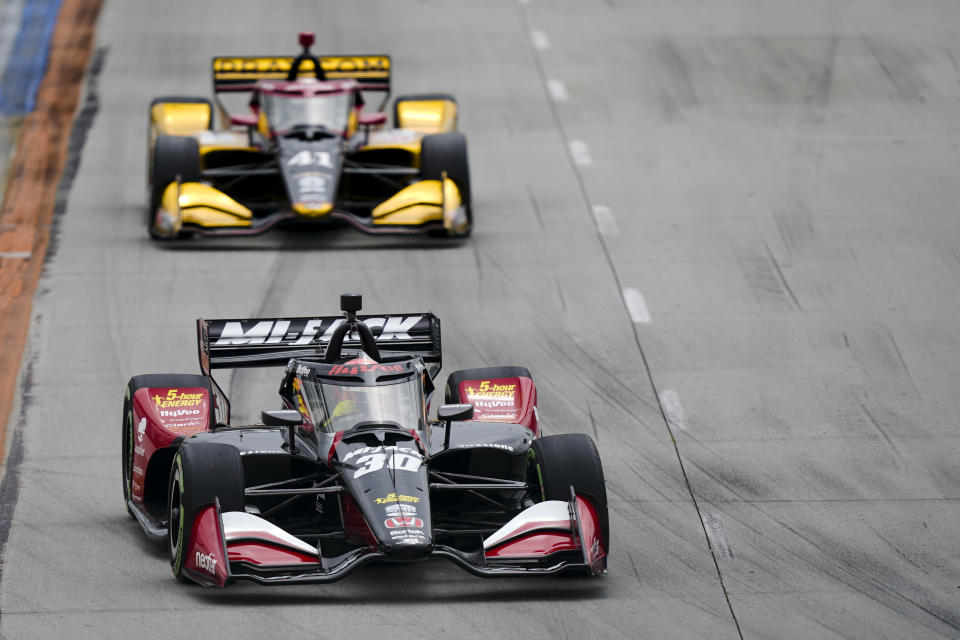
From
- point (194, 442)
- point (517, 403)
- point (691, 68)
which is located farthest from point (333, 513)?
point (691, 68)

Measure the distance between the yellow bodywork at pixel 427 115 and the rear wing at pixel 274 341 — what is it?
26.2 ft

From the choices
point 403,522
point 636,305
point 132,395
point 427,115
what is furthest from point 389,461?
point 427,115

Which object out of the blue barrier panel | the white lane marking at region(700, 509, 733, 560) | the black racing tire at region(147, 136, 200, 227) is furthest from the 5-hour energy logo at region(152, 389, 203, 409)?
the blue barrier panel

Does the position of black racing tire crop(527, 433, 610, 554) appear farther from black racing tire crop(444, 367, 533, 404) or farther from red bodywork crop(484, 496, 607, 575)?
black racing tire crop(444, 367, 533, 404)

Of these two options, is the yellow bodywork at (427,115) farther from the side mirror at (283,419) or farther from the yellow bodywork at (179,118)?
the side mirror at (283,419)

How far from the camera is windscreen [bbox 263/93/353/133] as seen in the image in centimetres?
1891

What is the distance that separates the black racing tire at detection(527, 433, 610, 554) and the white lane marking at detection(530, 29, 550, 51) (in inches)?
686

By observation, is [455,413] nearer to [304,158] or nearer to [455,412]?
[455,412]

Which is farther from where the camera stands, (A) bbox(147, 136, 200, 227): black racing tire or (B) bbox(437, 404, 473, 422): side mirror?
(A) bbox(147, 136, 200, 227): black racing tire

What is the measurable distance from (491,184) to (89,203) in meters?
4.83

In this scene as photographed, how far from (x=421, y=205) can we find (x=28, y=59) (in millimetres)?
10934

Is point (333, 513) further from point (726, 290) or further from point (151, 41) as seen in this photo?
point (151, 41)

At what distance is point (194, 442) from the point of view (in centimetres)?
1089

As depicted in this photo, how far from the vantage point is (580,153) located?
876 inches
